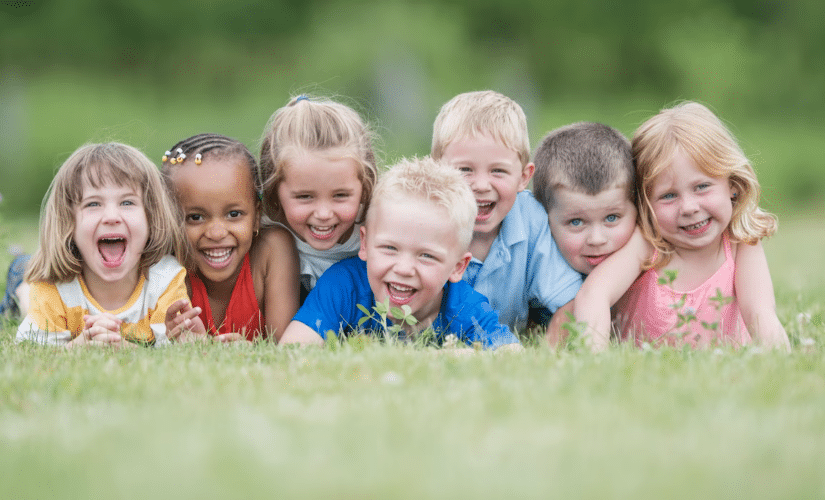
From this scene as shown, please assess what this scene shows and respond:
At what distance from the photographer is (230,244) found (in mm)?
4957

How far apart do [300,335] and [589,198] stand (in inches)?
71.6

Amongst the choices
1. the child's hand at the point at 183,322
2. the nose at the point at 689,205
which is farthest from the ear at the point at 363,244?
the nose at the point at 689,205

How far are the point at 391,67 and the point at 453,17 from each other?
106 inches

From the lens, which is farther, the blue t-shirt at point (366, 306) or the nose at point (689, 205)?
the nose at point (689, 205)

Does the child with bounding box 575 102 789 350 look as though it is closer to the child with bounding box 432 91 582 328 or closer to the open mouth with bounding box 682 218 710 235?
the open mouth with bounding box 682 218 710 235

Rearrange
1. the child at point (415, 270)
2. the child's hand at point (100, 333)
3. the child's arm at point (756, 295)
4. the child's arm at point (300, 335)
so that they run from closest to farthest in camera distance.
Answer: the child's hand at point (100, 333)
the child at point (415, 270)
the child's arm at point (300, 335)
the child's arm at point (756, 295)

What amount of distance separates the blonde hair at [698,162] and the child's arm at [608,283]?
78 millimetres

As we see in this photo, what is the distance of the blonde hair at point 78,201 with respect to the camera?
4.62 meters

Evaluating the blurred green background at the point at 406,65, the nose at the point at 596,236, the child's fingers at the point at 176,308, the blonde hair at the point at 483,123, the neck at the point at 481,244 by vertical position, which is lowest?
the child's fingers at the point at 176,308

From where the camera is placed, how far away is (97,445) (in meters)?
2.44

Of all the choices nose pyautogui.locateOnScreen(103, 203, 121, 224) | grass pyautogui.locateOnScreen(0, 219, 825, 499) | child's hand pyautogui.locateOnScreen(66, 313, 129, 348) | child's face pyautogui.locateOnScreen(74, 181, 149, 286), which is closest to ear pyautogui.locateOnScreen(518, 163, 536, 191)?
grass pyautogui.locateOnScreen(0, 219, 825, 499)

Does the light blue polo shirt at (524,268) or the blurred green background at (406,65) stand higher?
the blurred green background at (406,65)

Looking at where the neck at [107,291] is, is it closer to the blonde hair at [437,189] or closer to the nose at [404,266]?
the blonde hair at [437,189]

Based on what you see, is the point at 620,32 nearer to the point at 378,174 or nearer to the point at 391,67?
the point at 391,67
